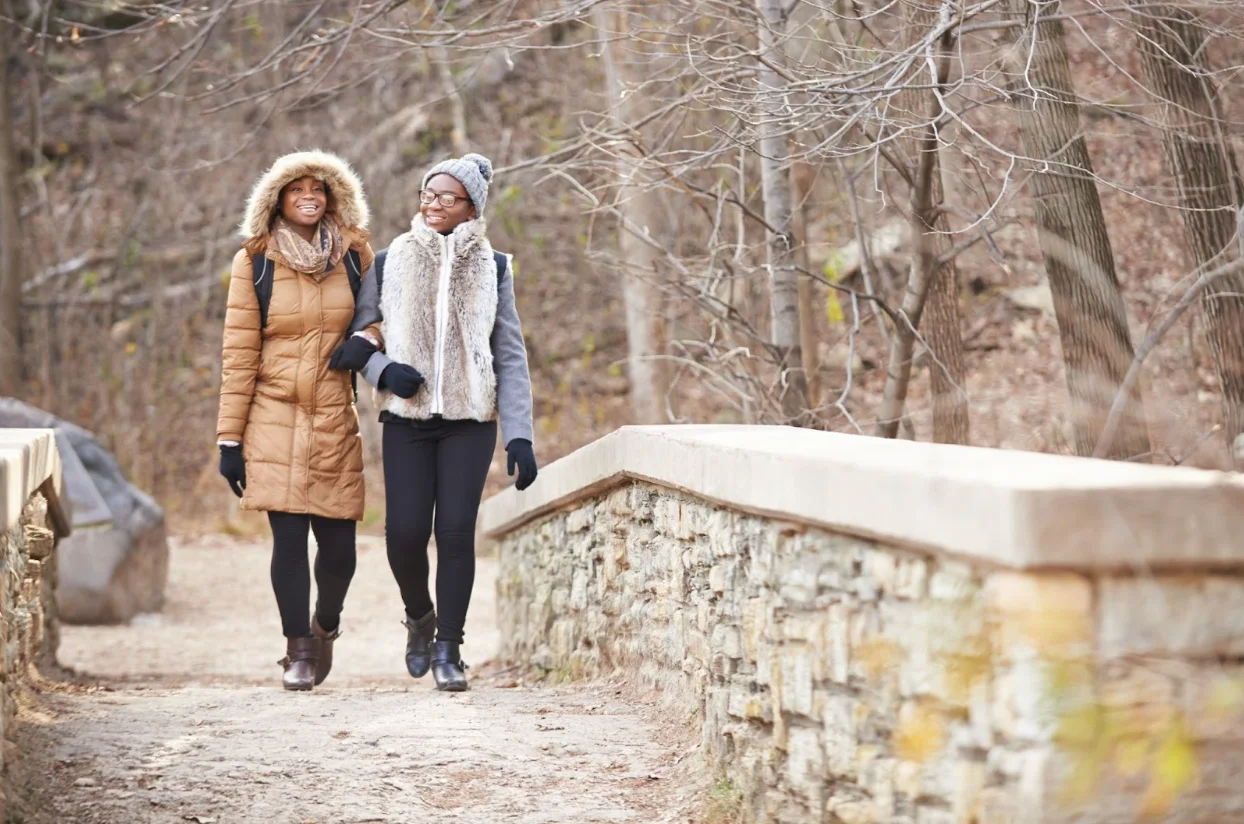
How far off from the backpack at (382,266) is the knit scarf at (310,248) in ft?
0.43

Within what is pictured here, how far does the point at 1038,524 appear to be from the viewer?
214 centimetres

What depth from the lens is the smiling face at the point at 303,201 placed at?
4895 mm

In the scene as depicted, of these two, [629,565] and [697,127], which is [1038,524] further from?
[697,127]

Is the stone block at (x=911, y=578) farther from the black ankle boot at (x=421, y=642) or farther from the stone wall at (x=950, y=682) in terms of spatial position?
the black ankle boot at (x=421, y=642)

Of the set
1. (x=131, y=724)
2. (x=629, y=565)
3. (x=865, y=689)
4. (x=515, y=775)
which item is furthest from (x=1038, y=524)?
(x=131, y=724)

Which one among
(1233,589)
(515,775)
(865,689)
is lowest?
(515,775)

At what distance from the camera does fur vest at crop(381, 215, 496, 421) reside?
4777 mm

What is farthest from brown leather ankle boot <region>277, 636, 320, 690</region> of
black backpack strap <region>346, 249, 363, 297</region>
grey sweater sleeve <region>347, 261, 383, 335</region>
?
black backpack strap <region>346, 249, 363, 297</region>

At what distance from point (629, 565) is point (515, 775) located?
105 centimetres

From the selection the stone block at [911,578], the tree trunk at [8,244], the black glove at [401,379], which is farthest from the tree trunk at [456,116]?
the stone block at [911,578]

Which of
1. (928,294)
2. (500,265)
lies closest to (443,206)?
(500,265)

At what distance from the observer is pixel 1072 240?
17.1ft

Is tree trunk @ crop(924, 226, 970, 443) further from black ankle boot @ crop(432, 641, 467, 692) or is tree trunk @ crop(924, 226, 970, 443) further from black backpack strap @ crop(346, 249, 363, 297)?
black backpack strap @ crop(346, 249, 363, 297)

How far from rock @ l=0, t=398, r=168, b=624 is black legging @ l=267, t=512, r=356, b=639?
422cm
